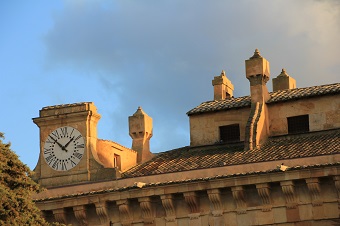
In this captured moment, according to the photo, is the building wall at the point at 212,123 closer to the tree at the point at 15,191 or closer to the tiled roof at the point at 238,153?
the tiled roof at the point at 238,153

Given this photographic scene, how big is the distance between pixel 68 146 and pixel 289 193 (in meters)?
9.23

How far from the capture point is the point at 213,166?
46.2m

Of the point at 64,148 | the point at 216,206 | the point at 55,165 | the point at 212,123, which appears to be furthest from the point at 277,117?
the point at 55,165

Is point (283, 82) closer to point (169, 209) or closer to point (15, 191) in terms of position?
point (169, 209)

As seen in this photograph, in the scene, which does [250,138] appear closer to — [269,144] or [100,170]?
[269,144]

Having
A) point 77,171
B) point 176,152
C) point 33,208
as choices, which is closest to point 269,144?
point 176,152

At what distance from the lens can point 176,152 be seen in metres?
50.2

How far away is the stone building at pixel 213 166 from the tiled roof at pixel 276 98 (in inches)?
1.8

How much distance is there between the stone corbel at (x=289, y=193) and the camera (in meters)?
44.3

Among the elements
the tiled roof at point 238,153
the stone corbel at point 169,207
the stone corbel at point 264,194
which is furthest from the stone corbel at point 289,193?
the stone corbel at point 169,207

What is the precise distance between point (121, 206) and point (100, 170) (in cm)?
198

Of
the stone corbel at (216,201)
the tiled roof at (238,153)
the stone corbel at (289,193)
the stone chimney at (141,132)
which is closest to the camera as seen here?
the stone corbel at (289,193)

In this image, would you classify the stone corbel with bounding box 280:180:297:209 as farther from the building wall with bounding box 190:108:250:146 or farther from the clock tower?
the clock tower

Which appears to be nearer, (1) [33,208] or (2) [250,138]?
(1) [33,208]
